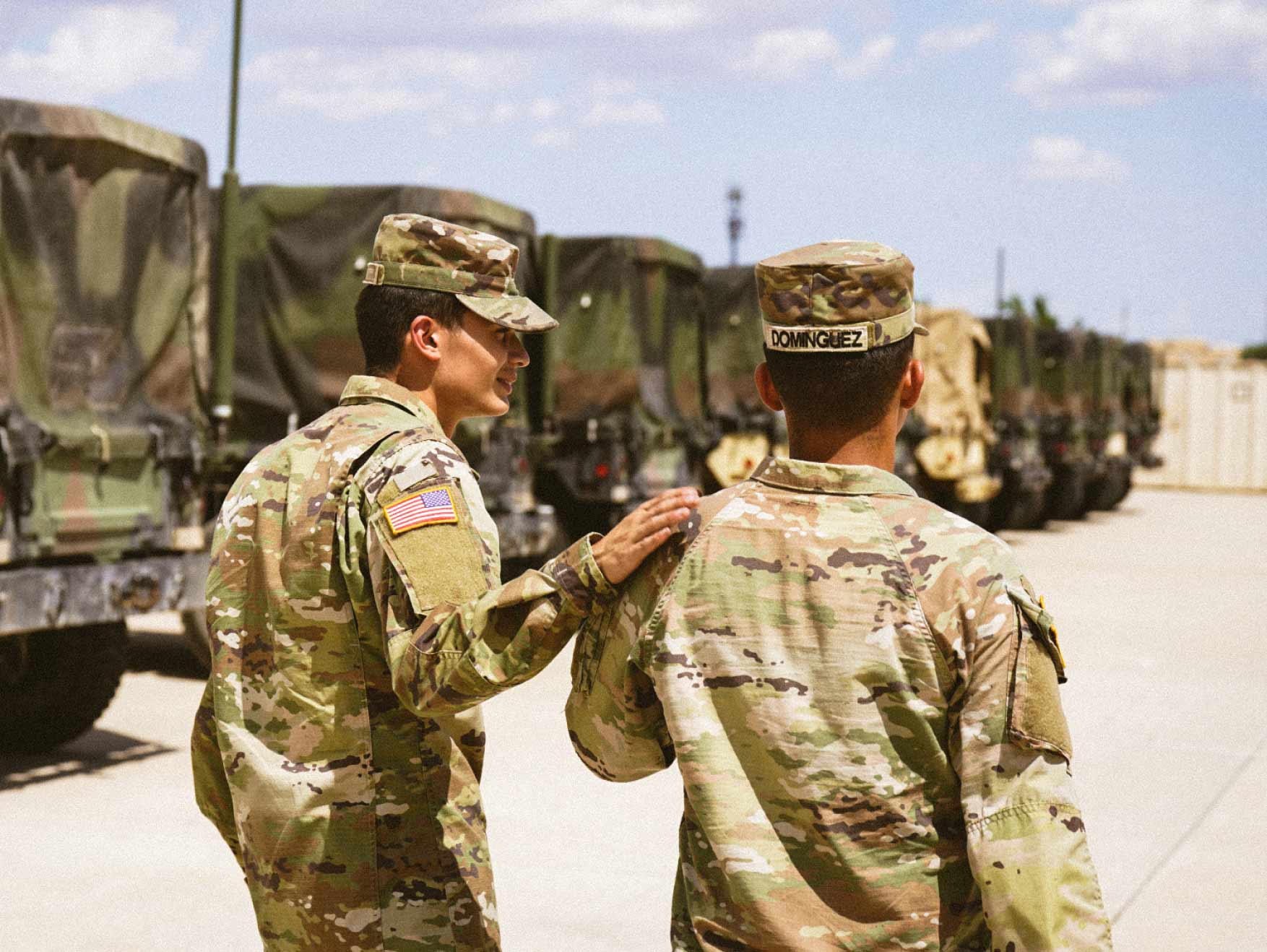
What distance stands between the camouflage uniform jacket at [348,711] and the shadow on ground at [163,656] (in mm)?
6676

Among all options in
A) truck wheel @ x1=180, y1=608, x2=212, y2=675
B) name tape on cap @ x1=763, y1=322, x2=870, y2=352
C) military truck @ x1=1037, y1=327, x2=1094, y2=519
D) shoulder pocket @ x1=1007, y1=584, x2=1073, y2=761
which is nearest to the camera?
shoulder pocket @ x1=1007, y1=584, x2=1073, y2=761

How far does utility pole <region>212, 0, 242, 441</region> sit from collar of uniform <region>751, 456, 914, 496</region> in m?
5.62

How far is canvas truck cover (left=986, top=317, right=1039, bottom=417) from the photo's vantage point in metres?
20.6

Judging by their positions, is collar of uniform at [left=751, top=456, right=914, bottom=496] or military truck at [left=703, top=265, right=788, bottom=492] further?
military truck at [left=703, top=265, right=788, bottom=492]

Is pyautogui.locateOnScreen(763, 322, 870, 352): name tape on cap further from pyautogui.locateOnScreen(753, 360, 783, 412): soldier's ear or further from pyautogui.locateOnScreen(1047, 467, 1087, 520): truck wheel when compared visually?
pyautogui.locateOnScreen(1047, 467, 1087, 520): truck wheel

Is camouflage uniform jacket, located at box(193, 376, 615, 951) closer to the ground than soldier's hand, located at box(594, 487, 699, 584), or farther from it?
closer to the ground

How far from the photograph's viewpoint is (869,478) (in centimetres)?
205

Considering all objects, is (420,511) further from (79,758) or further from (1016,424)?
(1016,424)

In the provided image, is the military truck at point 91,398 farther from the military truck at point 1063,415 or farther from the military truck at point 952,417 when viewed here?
the military truck at point 1063,415

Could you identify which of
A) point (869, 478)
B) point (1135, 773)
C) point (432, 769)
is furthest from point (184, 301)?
point (869, 478)

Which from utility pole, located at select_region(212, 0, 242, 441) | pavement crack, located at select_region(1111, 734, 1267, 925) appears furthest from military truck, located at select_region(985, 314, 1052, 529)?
utility pole, located at select_region(212, 0, 242, 441)

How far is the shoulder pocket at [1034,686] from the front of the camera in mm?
1911

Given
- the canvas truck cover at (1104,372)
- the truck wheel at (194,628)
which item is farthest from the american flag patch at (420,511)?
the canvas truck cover at (1104,372)

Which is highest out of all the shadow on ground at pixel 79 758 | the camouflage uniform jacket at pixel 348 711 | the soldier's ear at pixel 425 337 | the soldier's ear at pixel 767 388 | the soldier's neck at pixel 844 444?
the soldier's ear at pixel 425 337
